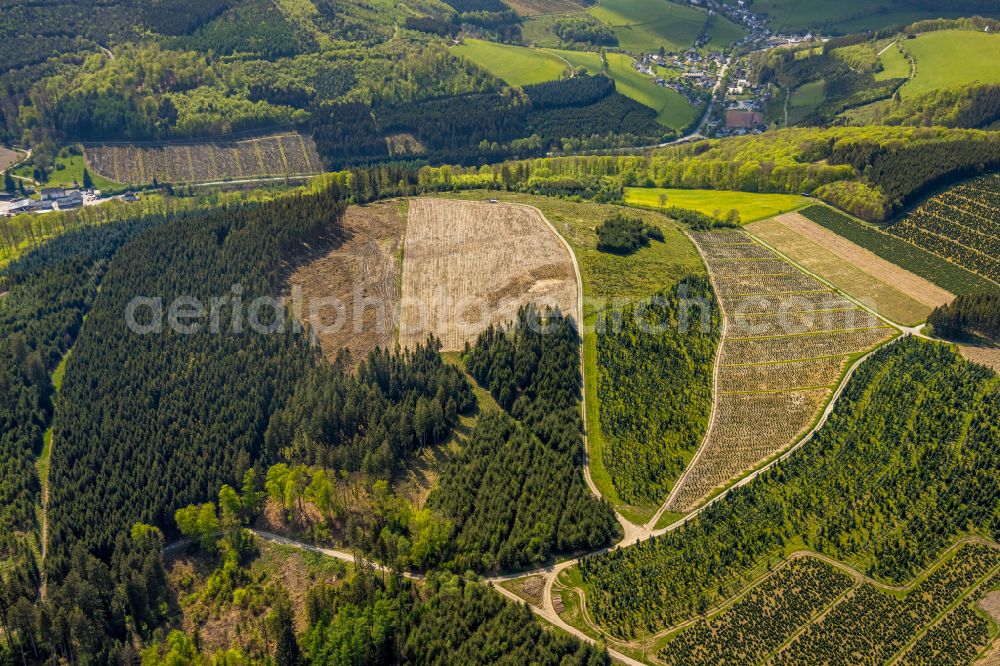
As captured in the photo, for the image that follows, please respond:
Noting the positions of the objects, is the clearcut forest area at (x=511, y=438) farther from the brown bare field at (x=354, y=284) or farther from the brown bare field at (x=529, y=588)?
the brown bare field at (x=354, y=284)

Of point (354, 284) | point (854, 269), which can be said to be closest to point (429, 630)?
point (354, 284)

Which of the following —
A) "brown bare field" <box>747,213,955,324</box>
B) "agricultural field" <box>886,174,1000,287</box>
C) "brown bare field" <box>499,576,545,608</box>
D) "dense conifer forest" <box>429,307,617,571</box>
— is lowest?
"brown bare field" <box>499,576,545,608</box>

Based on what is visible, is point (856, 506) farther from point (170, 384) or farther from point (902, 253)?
point (170, 384)

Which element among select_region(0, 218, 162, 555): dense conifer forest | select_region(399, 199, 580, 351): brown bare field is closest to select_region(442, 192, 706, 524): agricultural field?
select_region(399, 199, 580, 351): brown bare field

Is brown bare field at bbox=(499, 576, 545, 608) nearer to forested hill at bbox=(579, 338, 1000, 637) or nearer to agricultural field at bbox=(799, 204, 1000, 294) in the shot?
forested hill at bbox=(579, 338, 1000, 637)

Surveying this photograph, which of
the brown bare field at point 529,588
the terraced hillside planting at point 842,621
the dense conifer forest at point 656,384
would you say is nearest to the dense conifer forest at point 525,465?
the brown bare field at point 529,588

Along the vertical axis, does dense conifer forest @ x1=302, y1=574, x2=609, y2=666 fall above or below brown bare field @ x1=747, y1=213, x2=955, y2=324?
below
